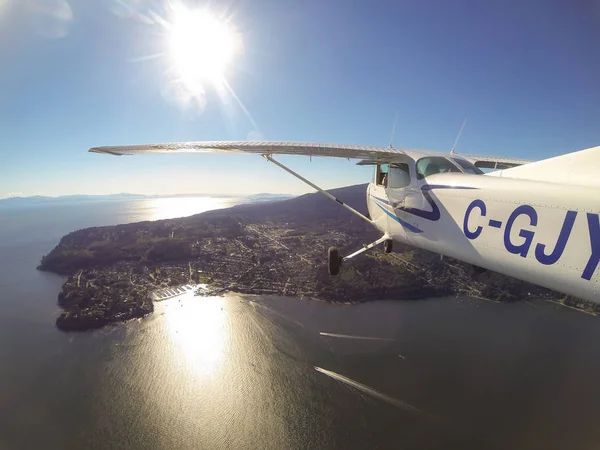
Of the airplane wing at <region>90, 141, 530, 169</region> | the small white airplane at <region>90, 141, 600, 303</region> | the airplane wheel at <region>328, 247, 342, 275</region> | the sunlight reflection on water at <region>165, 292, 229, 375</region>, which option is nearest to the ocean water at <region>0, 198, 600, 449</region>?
the sunlight reflection on water at <region>165, 292, 229, 375</region>

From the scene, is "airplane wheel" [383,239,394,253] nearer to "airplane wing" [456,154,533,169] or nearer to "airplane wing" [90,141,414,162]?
"airplane wing" [90,141,414,162]

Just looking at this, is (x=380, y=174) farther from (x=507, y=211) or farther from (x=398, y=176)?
(x=507, y=211)

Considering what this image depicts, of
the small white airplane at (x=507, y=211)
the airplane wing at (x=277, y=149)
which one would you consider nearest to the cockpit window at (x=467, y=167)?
the small white airplane at (x=507, y=211)

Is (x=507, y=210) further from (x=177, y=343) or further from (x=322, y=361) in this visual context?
(x=177, y=343)

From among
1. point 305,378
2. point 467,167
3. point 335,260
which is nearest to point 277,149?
point 467,167

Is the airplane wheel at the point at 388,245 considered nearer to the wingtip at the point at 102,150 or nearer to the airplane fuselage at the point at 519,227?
the airplane fuselage at the point at 519,227

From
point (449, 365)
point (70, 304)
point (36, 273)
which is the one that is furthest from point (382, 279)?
point (36, 273)
